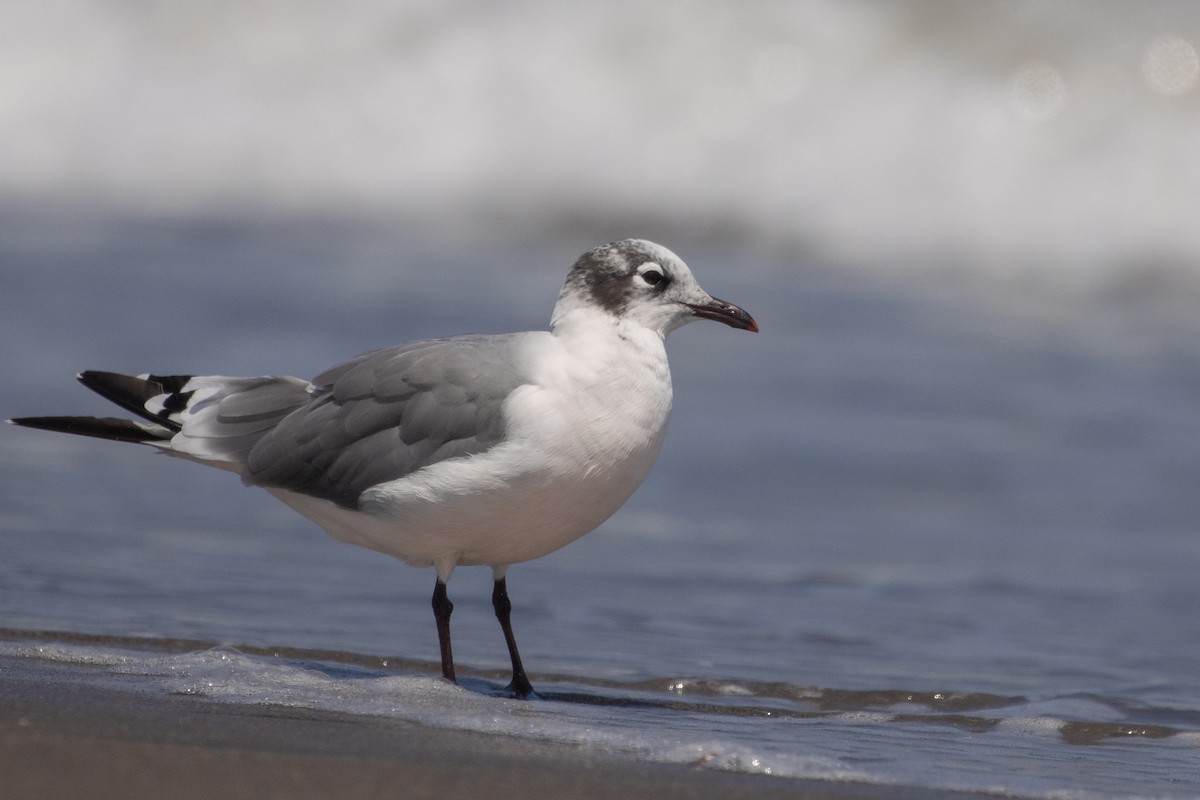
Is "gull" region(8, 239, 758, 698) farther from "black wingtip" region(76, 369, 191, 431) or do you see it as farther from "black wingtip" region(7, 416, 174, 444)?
"black wingtip" region(76, 369, 191, 431)

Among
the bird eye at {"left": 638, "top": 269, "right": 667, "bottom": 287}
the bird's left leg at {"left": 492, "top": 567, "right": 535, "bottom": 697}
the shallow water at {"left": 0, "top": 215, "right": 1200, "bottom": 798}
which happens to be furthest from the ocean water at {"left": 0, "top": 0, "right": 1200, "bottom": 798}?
the bird eye at {"left": 638, "top": 269, "right": 667, "bottom": 287}

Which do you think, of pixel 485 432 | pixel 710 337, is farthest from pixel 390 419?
pixel 710 337

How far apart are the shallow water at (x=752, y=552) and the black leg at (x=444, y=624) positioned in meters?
0.09

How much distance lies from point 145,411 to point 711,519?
251 cm

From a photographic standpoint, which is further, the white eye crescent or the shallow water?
the white eye crescent

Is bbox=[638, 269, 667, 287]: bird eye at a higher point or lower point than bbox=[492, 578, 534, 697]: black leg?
higher

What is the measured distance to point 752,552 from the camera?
20.2 feet

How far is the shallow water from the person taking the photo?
13.6ft

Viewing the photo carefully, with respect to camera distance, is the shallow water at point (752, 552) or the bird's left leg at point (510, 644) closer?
the shallow water at point (752, 552)

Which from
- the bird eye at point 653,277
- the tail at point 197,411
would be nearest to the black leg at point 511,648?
the tail at point 197,411

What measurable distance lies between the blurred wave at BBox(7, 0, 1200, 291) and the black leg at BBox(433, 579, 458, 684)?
7.26 m

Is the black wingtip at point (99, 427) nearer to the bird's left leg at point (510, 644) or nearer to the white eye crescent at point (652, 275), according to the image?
the bird's left leg at point (510, 644)

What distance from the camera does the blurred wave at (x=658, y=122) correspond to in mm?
11742

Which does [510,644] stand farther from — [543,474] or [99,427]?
[99,427]
